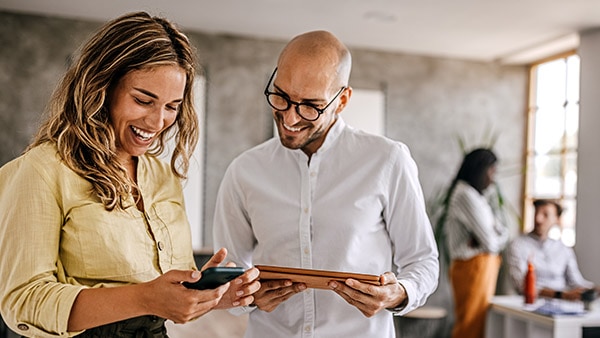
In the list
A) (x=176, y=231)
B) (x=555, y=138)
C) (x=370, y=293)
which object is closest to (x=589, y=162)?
(x=555, y=138)

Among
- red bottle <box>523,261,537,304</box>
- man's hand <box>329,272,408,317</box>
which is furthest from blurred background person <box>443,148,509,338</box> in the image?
man's hand <box>329,272,408,317</box>

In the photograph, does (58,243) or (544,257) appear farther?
(544,257)

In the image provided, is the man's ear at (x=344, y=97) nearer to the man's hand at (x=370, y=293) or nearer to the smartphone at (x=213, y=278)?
the man's hand at (x=370, y=293)

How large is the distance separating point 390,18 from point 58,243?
446 cm

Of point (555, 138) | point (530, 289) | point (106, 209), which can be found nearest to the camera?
point (106, 209)

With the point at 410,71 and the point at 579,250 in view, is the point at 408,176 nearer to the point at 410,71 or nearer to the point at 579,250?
the point at 579,250

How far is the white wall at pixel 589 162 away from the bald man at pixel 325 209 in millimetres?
4204

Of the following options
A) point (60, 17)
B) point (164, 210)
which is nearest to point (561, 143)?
point (60, 17)

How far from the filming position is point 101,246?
4.58 ft

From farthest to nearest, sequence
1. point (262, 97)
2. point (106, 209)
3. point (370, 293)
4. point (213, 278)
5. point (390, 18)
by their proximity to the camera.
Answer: point (262, 97), point (390, 18), point (370, 293), point (106, 209), point (213, 278)

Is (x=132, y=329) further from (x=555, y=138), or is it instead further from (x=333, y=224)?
(x=555, y=138)

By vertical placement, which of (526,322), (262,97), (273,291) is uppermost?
(262,97)

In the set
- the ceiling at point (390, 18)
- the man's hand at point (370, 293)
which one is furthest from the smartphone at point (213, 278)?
the ceiling at point (390, 18)

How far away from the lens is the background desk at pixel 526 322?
404 cm
